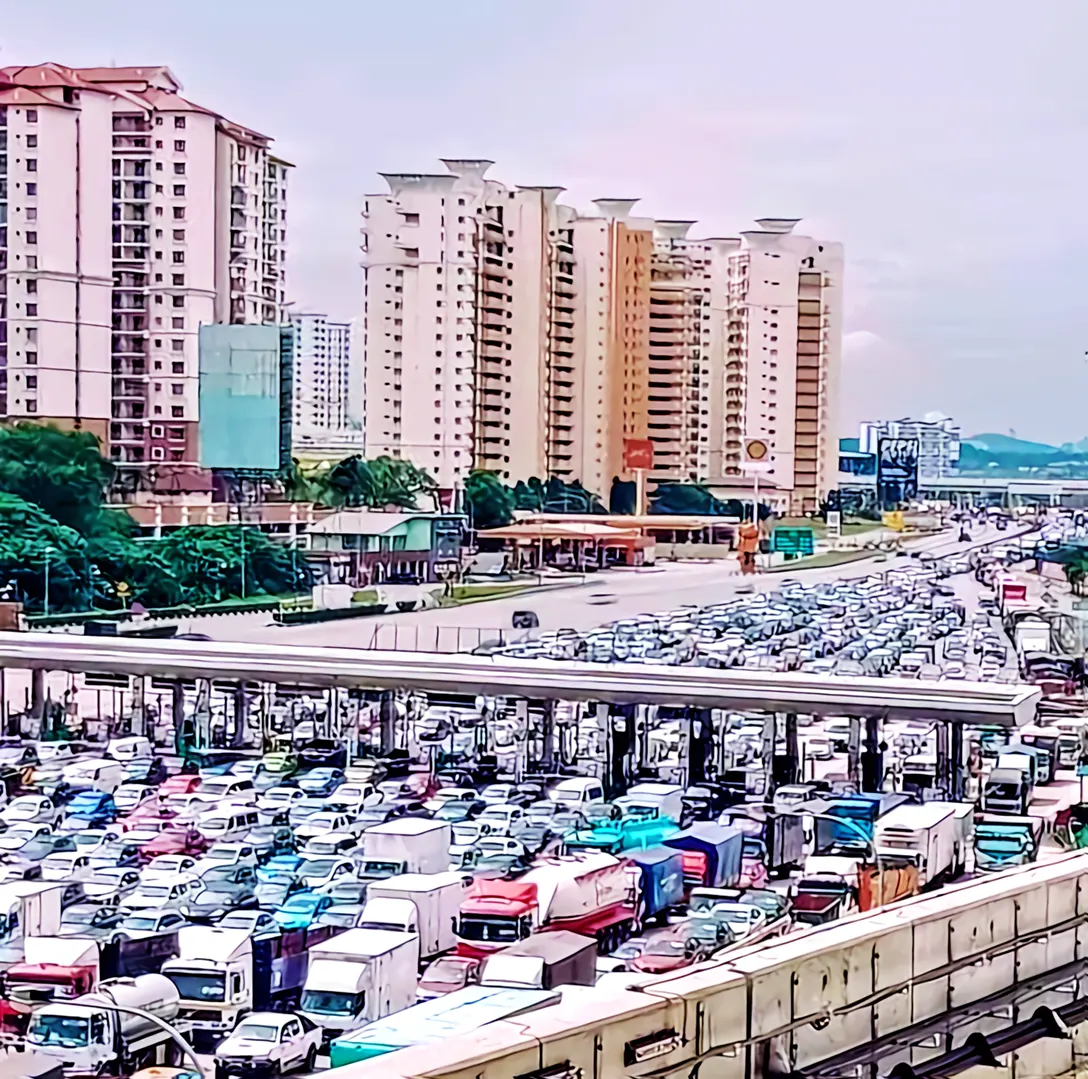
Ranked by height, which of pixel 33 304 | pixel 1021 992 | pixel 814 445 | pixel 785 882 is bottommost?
→ pixel 785 882

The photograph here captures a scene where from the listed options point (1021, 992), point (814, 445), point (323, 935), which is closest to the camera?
point (1021, 992)

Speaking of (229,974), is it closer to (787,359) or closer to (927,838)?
(927,838)

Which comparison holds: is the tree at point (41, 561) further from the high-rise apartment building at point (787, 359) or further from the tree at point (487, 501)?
the high-rise apartment building at point (787, 359)

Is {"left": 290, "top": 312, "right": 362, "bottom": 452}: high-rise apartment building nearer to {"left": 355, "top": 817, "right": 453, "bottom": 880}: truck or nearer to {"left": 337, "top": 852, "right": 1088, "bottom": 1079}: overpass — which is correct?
{"left": 355, "top": 817, "right": 453, "bottom": 880}: truck

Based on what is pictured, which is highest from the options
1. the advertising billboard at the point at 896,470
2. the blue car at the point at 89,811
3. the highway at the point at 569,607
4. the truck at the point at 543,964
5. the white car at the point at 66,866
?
the advertising billboard at the point at 896,470

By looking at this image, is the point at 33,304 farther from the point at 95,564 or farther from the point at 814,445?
the point at 814,445

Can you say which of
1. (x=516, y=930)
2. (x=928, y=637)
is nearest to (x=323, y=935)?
(x=516, y=930)

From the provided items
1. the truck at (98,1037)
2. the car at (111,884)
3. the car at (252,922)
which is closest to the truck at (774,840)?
the car at (252,922)

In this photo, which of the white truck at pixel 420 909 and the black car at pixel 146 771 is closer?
the white truck at pixel 420 909

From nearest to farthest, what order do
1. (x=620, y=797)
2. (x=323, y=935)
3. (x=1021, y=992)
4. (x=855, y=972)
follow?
1. (x=855, y=972)
2. (x=1021, y=992)
3. (x=323, y=935)
4. (x=620, y=797)
